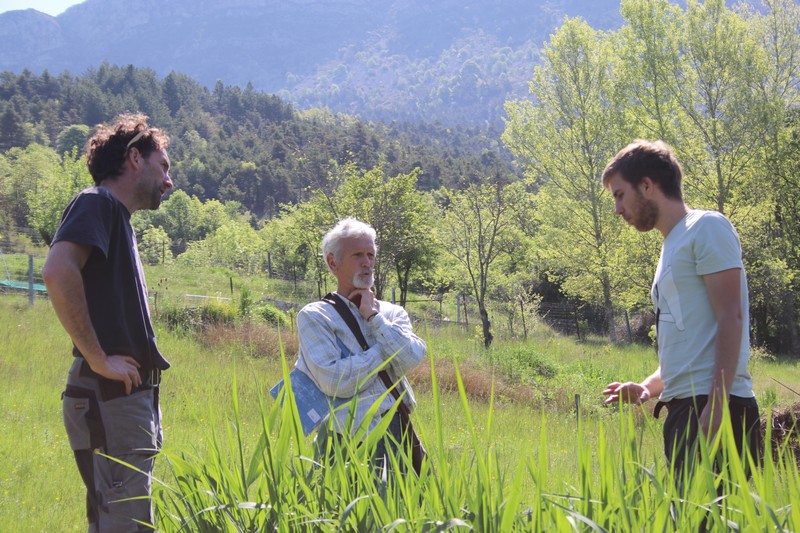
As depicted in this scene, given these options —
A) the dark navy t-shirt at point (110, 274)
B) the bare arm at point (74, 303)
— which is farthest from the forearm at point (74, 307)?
the dark navy t-shirt at point (110, 274)

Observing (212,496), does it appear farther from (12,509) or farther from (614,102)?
(614,102)

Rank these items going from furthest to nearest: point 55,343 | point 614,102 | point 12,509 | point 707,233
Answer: point 614,102 → point 55,343 → point 12,509 → point 707,233

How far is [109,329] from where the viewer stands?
268 cm

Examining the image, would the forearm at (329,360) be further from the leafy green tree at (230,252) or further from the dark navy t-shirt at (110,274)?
the leafy green tree at (230,252)

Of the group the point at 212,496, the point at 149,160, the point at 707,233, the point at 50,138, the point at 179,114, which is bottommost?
the point at 212,496

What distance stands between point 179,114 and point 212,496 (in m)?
148

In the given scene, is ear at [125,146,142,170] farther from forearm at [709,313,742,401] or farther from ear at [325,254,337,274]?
forearm at [709,313,742,401]

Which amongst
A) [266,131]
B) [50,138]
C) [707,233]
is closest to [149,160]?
[707,233]

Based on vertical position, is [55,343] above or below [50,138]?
below

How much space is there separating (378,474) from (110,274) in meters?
1.42

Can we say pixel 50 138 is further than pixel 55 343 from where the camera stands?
Yes

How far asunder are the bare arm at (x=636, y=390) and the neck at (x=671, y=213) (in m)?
0.61

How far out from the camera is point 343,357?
2.87m

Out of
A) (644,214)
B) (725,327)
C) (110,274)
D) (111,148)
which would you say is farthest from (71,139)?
(725,327)
